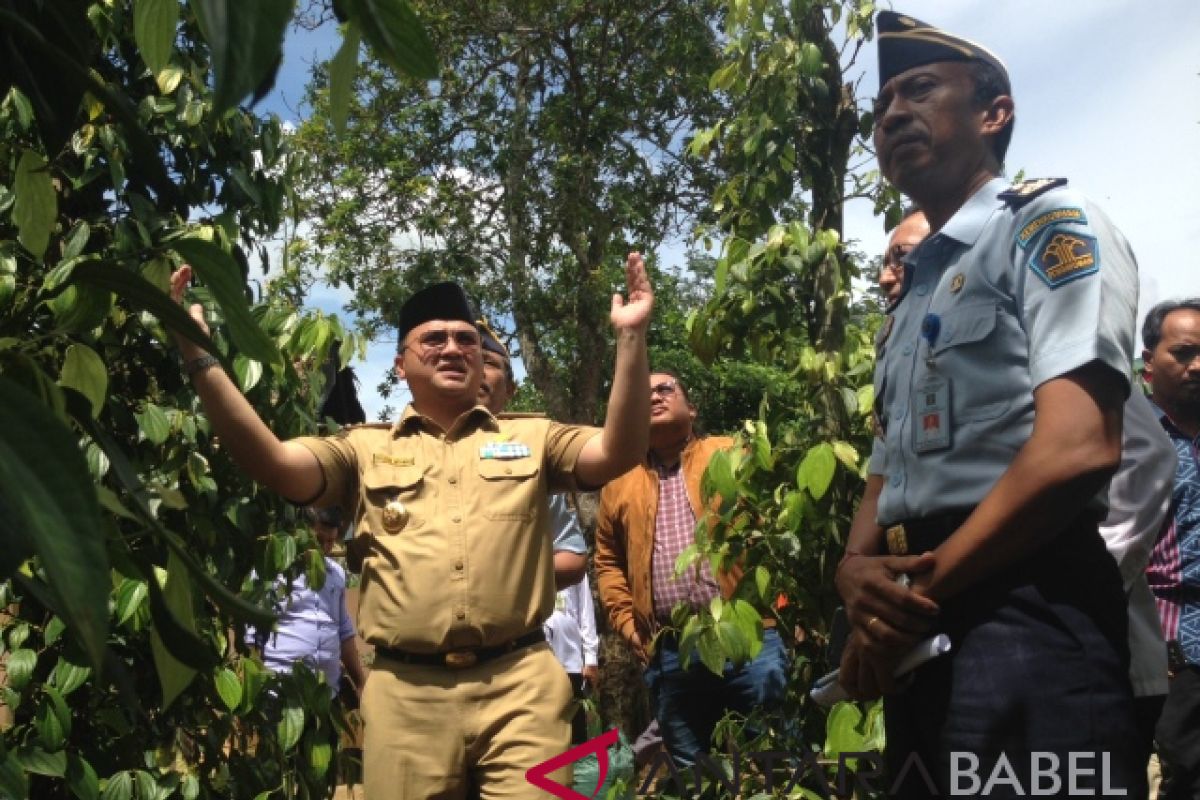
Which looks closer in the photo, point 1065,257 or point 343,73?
point 343,73

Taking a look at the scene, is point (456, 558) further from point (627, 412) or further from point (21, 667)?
point (21, 667)

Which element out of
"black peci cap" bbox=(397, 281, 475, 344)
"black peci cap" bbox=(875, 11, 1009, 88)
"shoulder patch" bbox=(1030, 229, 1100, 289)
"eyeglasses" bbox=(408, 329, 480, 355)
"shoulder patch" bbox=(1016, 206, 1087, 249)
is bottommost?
"shoulder patch" bbox=(1030, 229, 1100, 289)

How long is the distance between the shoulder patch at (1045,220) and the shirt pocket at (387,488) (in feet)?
4.65

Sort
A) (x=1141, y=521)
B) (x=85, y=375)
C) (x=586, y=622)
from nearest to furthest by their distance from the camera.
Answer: (x=85, y=375) < (x=1141, y=521) < (x=586, y=622)

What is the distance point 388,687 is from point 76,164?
1.33 meters

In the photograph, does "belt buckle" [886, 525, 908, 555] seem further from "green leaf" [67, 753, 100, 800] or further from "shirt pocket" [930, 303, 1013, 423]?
"green leaf" [67, 753, 100, 800]

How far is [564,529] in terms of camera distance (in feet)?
11.6

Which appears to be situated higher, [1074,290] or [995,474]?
[1074,290]

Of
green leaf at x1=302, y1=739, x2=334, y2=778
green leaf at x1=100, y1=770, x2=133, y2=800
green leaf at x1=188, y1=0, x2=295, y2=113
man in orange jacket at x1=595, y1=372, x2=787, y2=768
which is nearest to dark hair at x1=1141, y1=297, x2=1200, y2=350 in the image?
man in orange jacket at x1=595, y1=372, x2=787, y2=768

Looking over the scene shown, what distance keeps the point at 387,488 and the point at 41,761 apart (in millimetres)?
832

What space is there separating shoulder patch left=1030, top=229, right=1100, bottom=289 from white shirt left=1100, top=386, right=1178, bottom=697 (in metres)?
0.32

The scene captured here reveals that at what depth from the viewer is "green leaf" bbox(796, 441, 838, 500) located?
100 inches

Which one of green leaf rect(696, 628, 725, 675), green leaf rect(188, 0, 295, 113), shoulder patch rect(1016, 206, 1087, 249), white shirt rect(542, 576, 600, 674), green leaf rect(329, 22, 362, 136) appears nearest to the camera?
green leaf rect(188, 0, 295, 113)

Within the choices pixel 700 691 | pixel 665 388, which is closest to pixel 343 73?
pixel 700 691
